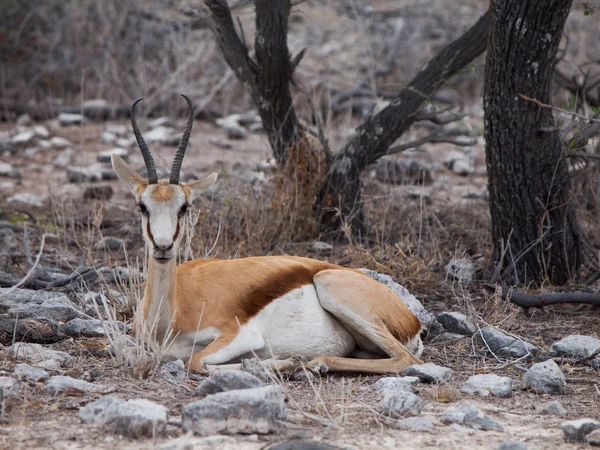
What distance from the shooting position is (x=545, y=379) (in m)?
4.70

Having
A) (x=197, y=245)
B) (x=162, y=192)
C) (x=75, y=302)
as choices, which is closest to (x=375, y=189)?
(x=197, y=245)

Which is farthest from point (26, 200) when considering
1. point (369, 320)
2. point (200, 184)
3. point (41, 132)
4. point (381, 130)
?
point (369, 320)

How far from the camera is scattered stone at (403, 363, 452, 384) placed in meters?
4.80

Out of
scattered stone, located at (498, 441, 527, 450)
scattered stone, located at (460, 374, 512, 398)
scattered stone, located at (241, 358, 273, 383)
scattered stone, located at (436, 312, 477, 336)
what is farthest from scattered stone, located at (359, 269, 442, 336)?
scattered stone, located at (498, 441, 527, 450)

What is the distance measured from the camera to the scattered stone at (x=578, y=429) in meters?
3.82

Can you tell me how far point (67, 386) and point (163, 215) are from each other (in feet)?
3.38

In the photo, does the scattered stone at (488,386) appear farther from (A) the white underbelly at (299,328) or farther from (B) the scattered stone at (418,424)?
(A) the white underbelly at (299,328)

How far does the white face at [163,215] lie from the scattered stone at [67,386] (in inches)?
29.9

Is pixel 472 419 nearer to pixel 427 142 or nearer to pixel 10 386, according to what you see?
pixel 10 386

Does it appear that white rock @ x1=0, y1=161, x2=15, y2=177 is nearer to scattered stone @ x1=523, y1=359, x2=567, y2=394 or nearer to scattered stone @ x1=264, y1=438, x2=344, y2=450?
scattered stone @ x1=523, y1=359, x2=567, y2=394

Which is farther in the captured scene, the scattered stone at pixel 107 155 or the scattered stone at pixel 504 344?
the scattered stone at pixel 107 155

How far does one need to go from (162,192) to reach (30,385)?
1.22m

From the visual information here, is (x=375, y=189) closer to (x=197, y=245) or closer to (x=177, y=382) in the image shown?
(x=197, y=245)

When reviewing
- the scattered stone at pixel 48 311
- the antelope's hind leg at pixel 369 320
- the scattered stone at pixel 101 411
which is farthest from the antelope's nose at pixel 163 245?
the scattered stone at pixel 48 311
